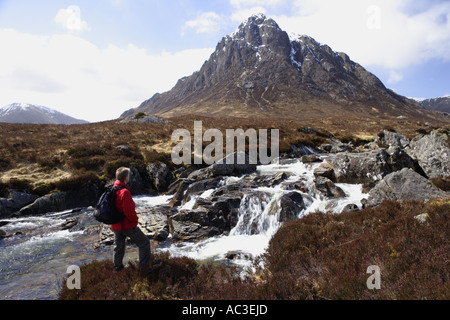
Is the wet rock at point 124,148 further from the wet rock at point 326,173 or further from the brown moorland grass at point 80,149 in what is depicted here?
the wet rock at point 326,173

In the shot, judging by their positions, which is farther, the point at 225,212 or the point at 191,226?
the point at 225,212

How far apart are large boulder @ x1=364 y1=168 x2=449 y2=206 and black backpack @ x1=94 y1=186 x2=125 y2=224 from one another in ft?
34.7

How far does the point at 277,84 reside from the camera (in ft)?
420

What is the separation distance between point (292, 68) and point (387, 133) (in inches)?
4807

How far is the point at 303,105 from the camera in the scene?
103625 millimetres

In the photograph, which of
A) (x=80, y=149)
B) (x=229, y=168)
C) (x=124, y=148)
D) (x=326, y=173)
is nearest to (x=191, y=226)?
(x=229, y=168)

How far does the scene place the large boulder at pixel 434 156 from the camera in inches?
544

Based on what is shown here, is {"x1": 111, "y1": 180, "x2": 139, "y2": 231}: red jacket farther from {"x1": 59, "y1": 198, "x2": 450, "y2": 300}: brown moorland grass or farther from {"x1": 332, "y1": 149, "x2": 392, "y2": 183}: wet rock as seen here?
{"x1": 332, "y1": 149, "x2": 392, "y2": 183}: wet rock

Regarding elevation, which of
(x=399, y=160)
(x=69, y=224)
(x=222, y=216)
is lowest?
(x=69, y=224)

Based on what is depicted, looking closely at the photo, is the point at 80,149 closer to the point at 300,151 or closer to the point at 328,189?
the point at 328,189

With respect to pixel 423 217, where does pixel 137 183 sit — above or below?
below

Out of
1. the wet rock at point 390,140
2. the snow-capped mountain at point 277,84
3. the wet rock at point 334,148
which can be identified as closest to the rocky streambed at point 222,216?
the wet rock at point 334,148

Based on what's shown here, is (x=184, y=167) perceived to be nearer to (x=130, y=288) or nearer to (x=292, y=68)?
(x=130, y=288)

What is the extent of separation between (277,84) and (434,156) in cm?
12144
